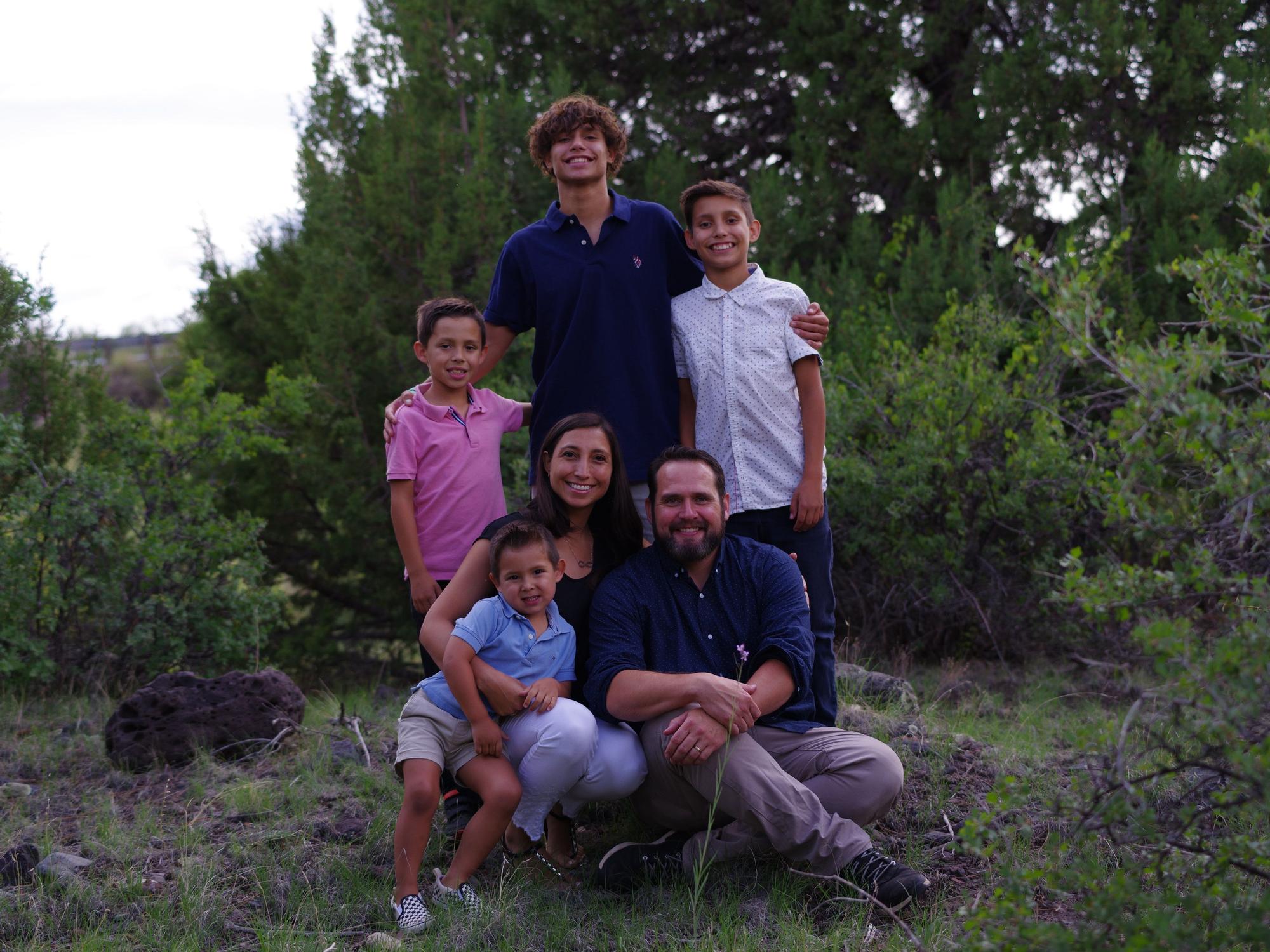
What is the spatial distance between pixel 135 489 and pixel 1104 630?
5.97m

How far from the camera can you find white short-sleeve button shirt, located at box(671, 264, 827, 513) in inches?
159

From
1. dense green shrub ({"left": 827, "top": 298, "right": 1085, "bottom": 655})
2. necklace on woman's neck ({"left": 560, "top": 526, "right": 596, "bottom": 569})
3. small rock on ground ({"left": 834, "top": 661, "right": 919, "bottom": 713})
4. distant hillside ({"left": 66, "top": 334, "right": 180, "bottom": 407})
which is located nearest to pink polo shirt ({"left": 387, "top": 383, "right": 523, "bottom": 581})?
necklace on woman's neck ({"left": 560, "top": 526, "right": 596, "bottom": 569})

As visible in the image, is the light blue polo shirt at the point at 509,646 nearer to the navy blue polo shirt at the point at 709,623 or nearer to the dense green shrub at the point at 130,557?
the navy blue polo shirt at the point at 709,623

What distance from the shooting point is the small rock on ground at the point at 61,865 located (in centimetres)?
370

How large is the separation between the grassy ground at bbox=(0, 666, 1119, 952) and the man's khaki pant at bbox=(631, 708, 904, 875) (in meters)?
0.12

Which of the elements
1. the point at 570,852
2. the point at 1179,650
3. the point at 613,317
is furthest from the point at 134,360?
the point at 1179,650

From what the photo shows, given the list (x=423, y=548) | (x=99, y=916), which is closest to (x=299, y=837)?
(x=99, y=916)

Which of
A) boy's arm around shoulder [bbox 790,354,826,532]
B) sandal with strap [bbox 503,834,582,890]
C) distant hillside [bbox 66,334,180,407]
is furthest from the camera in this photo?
distant hillside [bbox 66,334,180,407]

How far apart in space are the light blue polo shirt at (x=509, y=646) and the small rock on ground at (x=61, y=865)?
1310mm

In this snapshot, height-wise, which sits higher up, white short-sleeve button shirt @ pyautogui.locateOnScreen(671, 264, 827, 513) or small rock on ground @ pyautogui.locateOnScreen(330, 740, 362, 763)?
white short-sleeve button shirt @ pyautogui.locateOnScreen(671, 264, 827, 513)

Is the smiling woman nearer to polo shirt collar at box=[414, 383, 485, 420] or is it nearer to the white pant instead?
the white pant

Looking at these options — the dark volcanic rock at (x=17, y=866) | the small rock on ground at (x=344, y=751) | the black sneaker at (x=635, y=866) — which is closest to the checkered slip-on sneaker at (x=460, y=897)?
the black sneaker at (x=635, y=866)

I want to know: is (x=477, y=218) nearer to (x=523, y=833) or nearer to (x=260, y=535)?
(x=260, y=535)

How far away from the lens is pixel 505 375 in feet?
27.9
